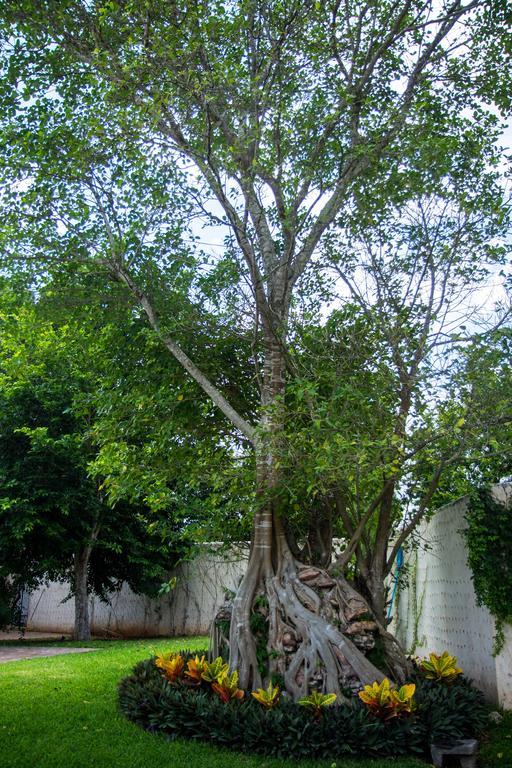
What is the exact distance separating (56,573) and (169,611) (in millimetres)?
3250

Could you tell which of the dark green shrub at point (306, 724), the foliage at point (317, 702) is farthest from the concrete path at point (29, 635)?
the foliage at point (317, 702)

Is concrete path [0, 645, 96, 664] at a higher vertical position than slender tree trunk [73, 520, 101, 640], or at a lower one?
lower

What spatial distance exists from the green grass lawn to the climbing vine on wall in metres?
1.88

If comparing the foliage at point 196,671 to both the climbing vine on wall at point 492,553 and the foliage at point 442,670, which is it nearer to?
the foliage at point 442,670

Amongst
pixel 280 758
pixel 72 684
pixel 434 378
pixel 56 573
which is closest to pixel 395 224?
pixel 434 378

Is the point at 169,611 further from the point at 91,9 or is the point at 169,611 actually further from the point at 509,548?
the point at 91,9

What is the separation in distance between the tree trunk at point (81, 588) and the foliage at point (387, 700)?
9.57m

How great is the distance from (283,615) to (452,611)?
2639 mm

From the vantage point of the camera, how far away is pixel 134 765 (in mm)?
5039

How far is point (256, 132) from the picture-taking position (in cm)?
663

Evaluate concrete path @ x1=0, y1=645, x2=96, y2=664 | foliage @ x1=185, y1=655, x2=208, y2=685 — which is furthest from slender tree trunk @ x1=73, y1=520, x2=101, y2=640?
foliage @ x1=185, y1=655, x2=208, y2=685

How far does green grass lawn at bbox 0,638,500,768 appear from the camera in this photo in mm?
5109

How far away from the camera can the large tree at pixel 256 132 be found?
6.79 meters

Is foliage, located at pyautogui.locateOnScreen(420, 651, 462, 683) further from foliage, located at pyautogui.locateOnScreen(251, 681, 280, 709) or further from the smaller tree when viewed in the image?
the smaller tree
